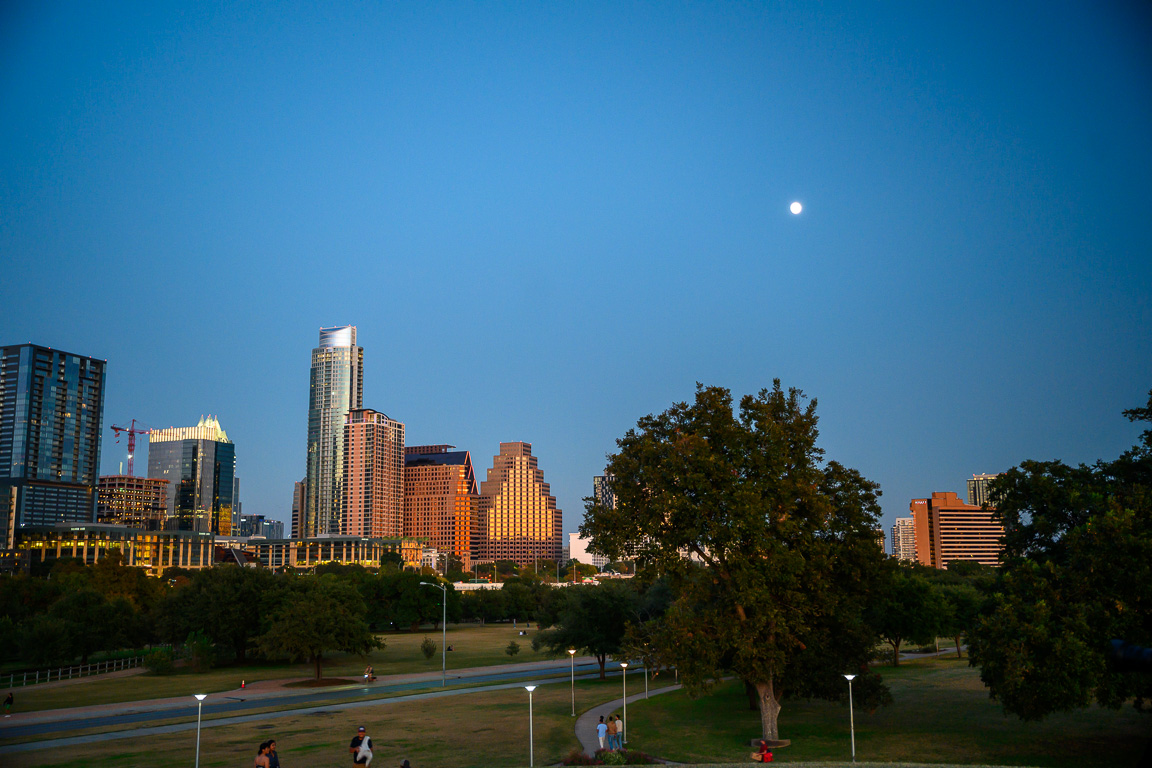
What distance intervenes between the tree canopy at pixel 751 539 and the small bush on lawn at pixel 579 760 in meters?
5.00

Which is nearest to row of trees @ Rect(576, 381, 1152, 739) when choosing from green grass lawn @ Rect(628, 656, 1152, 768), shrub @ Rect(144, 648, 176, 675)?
green grass lawn @ Rect(628, 656, 1152, 768)

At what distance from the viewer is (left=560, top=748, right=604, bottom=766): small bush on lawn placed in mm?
28734

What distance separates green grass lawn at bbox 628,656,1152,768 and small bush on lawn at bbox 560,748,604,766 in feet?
10.8

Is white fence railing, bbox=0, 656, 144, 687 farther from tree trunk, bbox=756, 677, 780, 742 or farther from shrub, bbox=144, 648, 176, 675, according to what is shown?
tree trunk, bbox=756, 677, 780, 742

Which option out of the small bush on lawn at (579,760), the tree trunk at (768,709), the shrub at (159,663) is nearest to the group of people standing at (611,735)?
the small bush on lawn at (579,760)

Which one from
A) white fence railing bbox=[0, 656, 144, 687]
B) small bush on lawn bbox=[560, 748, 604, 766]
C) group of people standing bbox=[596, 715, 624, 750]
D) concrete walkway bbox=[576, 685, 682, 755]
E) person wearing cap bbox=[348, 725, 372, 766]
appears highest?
person wearing cap bbox=[348, 725, 372, 766]

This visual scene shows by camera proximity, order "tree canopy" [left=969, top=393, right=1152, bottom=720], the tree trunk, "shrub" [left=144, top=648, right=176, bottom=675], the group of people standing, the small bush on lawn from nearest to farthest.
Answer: "tree canopy" [left=969, top=393, right=1152, bottom=720], the small bush on lawn, the group of people standing, the tree trunk, "shrub" [left=144, top=648, right=176, bottom=675]

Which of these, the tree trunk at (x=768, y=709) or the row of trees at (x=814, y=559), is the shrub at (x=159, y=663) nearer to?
the row of trees at (x=814, y=559)

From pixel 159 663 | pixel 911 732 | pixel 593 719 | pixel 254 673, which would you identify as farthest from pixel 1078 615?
pixel 159 663

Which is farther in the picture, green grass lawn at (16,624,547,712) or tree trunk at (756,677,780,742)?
green grass lawn at (16,624,547,712)

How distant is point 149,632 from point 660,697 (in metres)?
59.4

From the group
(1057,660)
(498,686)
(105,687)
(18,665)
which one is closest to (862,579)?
(1057,660)

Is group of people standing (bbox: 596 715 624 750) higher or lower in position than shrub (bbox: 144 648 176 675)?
higher

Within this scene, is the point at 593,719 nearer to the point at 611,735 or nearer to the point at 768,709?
the point at 611,735
